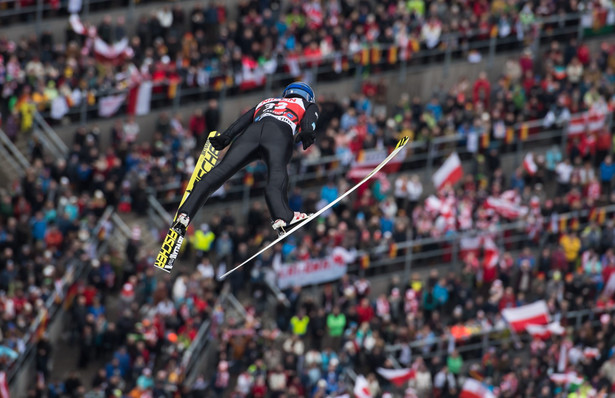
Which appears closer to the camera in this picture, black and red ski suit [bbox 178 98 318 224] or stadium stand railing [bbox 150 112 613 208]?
black and red ski suit [bbox 178 98 318 224]

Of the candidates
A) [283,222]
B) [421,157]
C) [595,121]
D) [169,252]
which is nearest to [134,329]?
[421,157]

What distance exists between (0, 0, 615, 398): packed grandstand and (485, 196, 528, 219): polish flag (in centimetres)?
5

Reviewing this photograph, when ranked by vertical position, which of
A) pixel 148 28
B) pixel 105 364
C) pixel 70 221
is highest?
pixel 148 28

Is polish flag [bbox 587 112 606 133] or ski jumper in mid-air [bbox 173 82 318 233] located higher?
polish flag [bbox 587 112 606 133]

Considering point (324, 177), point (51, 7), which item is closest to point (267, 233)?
point (324, 177)

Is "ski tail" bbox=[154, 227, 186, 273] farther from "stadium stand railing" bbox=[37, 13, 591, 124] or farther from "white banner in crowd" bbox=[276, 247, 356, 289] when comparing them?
"stadium stand railing" bbox=[37, 13, 591, 124]

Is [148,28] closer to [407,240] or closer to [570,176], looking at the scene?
[407,240]

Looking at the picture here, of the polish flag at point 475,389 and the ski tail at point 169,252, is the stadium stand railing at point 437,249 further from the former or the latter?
the ski tail at point 169,252

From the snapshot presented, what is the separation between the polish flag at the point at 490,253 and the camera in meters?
37.6

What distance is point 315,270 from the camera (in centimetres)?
3578

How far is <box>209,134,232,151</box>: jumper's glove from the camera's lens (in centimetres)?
2223

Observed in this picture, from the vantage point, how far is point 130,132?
3656cm

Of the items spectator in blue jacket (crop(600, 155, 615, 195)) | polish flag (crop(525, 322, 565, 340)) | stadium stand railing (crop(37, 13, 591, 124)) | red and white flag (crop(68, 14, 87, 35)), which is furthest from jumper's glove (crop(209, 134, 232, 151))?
spectator in blue jacket (crop(600, 155, 615, 195))

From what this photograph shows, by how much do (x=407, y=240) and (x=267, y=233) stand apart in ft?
11.6
